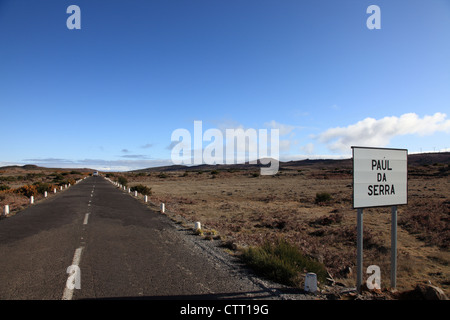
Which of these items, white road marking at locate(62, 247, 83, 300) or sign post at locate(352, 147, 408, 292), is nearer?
white road marking at locate(62, 247, 83, 300)

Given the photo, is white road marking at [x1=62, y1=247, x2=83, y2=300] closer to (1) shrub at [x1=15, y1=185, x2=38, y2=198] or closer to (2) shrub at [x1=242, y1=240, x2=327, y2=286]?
(2) shrub at [x1=242, y1=240, x2=327, y2=286]

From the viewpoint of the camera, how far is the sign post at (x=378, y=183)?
529 cm

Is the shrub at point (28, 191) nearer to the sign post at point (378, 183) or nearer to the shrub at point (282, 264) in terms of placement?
the shrub at point (282, 264)

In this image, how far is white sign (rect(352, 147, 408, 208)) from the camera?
209 inches

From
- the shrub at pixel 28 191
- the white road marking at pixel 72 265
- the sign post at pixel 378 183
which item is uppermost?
the sign post at pixel 378 183

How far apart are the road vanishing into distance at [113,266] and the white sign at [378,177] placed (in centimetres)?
255

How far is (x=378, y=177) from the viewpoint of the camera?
562 centimetres

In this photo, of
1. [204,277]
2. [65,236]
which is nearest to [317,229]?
[204,277]

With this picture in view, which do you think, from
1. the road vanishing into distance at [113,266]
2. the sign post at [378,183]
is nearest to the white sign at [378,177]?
the sign post at [378,183]

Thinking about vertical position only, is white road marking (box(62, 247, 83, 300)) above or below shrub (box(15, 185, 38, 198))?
above

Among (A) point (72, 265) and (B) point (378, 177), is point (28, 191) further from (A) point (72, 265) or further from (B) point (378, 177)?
(B) point (378, 177)

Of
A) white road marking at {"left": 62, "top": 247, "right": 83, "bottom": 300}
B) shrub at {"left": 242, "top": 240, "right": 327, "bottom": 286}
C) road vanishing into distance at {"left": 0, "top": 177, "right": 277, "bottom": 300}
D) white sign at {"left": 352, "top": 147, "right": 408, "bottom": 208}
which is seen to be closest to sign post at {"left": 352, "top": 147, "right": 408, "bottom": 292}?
white sign at {"left": 352, "top": 147, "right": 408, "bottom": 208}
